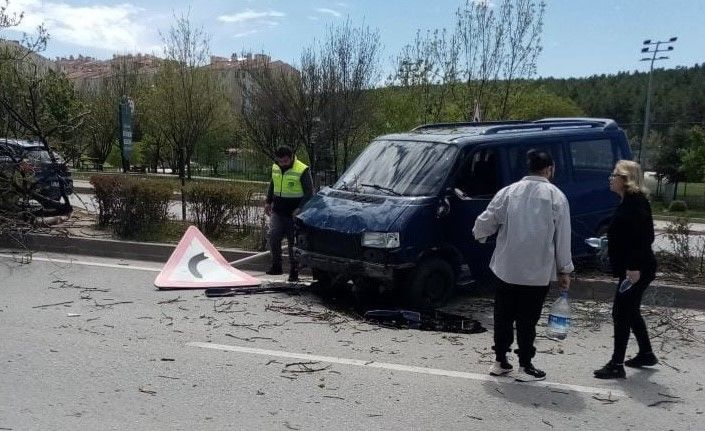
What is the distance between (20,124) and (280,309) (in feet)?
25.4

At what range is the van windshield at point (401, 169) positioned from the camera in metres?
7.27

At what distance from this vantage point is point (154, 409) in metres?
4.38

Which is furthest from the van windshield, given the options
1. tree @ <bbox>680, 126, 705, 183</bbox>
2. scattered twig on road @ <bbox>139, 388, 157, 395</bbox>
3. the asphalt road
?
tree @ <bbox>680, 126, 705, 183</bbox>

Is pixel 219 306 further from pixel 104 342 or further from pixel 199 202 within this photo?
pixel 199 202

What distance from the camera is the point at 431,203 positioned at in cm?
701

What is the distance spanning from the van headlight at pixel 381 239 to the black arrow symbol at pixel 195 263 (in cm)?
249

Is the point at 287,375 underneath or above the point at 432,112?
underneath

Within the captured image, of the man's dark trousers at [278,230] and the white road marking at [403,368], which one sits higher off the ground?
the man's dark trousers at [278,230]

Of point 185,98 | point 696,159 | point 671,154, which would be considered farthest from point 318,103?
point 671,154

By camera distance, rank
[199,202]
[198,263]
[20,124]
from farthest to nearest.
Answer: [20,124]
[199,202]
[198,263]

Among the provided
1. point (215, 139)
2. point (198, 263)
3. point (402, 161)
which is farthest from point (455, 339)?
point (215, 139)

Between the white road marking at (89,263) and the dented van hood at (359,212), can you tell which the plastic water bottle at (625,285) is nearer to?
the dented van hood at (359,212)

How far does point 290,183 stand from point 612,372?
188 inches

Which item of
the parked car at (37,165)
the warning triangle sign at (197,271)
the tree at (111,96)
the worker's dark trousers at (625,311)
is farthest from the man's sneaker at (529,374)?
the tree at (111,96)
